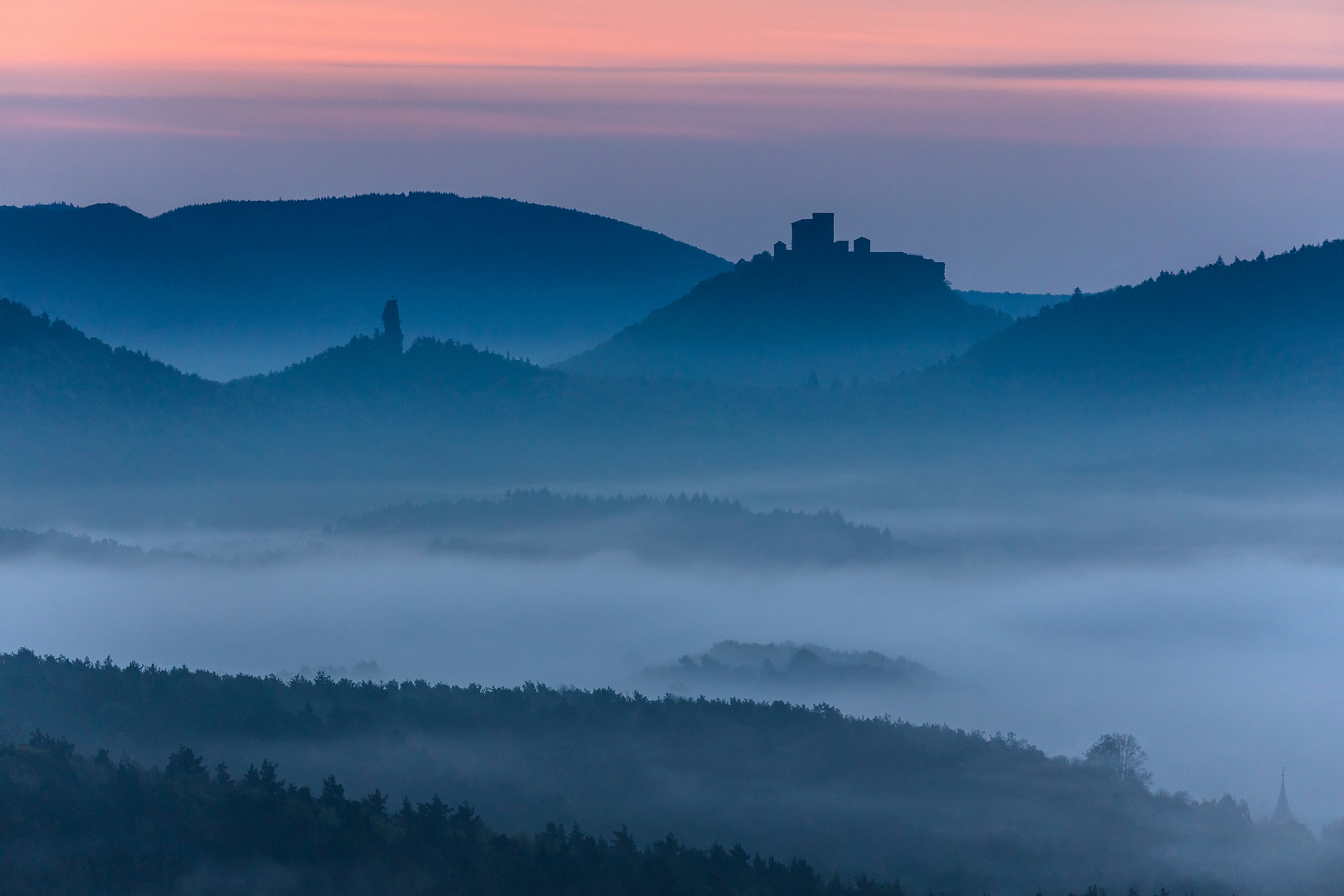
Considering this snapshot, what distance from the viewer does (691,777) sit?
79000 millimetres

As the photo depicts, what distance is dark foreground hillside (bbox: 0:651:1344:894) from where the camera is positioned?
7156 centimetres

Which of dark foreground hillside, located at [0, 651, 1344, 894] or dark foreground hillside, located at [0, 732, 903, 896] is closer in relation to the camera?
dark foreground hillside, located at [0, 732, 903, 896]

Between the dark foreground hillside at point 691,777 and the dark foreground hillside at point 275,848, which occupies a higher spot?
the dark foreground hillside at point 691,777

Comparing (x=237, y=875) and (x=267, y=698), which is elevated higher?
(x=267, y=698)

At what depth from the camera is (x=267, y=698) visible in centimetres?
8600

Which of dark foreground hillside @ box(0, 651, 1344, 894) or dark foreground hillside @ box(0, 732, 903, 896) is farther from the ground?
dark foreground hillside @ box(0, 651, 1344, 894)

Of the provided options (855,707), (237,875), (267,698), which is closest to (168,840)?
(237,875)

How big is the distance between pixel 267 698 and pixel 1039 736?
90.9 m

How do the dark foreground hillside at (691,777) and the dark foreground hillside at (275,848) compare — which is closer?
the dark foreground hillside at (275,848)

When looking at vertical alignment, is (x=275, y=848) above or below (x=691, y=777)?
below

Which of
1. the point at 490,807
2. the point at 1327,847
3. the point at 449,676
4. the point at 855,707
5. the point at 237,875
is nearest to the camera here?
the point at 237,875

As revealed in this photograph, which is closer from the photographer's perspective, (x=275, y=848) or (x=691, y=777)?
(x=275, y=848)

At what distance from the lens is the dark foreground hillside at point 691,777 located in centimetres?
7156

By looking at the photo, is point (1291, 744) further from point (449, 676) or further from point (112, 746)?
point (112, 746)
